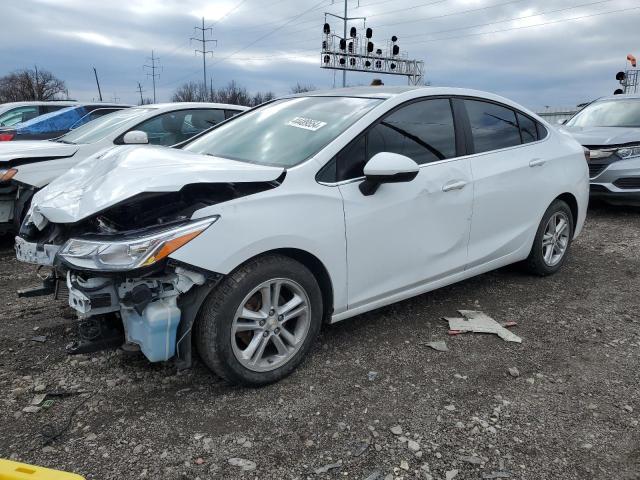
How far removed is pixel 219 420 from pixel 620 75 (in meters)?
16.8

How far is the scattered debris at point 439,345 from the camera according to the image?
3444 mm

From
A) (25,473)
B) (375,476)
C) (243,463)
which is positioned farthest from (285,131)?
(25,473)

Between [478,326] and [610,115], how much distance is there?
6.62m

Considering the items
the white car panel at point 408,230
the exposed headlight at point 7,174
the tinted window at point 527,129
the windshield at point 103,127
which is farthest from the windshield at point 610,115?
the exposed headlight at point 7,174

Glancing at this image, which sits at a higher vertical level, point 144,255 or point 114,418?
point 144,255

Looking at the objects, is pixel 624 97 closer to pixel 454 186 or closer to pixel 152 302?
pixel 454 186

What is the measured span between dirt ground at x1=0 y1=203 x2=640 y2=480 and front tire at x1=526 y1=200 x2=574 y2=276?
808 millimetres

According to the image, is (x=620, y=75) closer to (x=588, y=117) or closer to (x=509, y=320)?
(x=588, y=117)

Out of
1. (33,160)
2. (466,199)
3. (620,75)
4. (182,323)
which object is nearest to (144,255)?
(182,323)

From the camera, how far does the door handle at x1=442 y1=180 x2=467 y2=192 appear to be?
3.58 m

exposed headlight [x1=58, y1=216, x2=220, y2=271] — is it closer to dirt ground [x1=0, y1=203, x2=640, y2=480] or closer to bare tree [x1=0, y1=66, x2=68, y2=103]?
dirt ground [x1=0, y1=203, x2=640, y2=480]

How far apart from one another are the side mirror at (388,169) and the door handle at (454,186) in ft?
1.85

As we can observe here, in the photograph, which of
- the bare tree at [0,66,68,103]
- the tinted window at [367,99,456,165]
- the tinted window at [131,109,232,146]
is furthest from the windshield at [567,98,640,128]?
the bare tree at [0,66,68,103]

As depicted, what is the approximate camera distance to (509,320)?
3.96m
